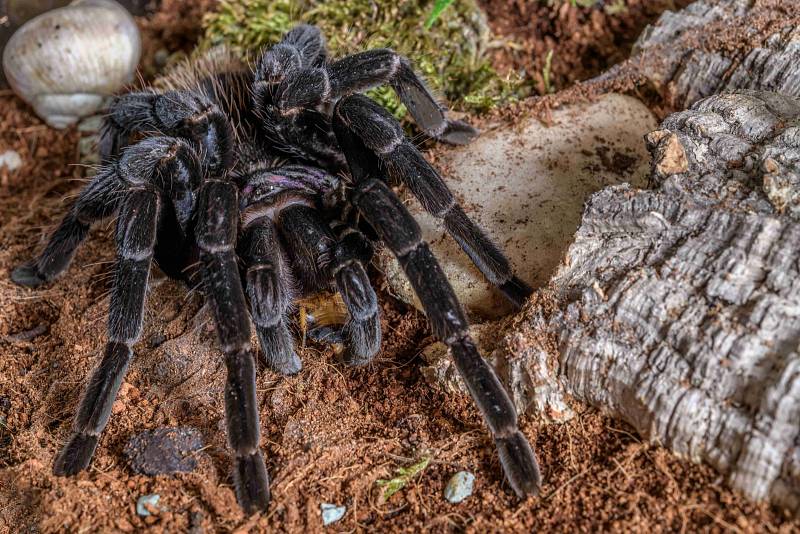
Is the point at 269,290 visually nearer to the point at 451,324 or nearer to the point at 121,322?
the point at 121,322

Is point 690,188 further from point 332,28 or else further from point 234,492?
point 332,28

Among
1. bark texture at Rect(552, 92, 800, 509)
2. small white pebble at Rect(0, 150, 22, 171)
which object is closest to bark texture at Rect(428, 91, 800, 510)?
bark texture at Rect(552, 92, 800, 509)

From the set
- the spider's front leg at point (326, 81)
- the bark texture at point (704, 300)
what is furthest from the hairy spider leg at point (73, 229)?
the bark texture at point (704, 300)

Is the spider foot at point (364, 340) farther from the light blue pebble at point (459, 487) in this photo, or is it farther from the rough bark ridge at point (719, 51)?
the rough bark ridge at point (719, 51)

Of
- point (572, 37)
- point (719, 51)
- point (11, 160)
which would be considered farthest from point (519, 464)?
point (11, 160)

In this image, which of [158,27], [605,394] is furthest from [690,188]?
[158,27]

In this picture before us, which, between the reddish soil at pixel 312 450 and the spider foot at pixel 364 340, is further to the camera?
the spider foot at pixel 364 340
